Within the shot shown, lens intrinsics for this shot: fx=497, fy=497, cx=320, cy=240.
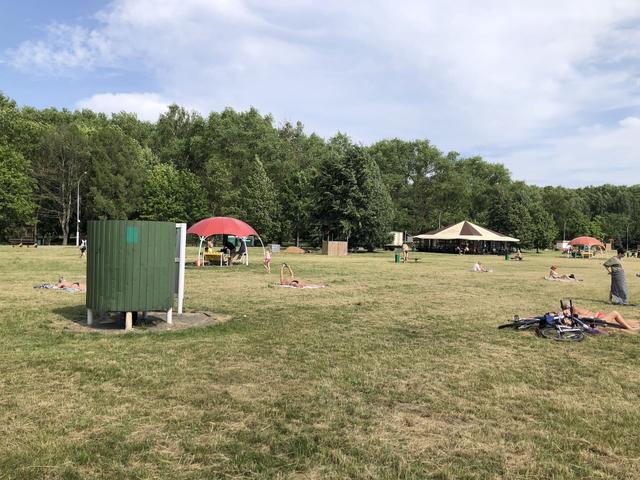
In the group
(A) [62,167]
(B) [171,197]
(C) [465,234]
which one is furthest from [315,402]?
(A) [62,167]

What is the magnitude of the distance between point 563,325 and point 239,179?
6449 centimetres

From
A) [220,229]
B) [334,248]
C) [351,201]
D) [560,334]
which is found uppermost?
[351,201]

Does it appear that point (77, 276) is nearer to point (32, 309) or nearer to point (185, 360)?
point (32, 309)

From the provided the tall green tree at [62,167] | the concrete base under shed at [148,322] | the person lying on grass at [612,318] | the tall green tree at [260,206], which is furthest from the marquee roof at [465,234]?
the concrete base under shed at [148,322]

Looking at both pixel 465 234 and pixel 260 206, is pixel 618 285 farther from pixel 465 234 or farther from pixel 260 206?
pixel 260 206

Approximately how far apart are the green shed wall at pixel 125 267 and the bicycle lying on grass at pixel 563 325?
20.3 ft

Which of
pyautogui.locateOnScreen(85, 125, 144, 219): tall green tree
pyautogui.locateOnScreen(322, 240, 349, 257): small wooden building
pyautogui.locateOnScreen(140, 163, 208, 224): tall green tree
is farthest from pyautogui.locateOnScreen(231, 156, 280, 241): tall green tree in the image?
pyautogui.locateOnScreen(322, 240, 349, 257): small wooden building

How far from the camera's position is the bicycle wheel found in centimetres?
819

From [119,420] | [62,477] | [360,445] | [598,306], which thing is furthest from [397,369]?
[598,306]

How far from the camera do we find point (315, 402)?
16.3 ft

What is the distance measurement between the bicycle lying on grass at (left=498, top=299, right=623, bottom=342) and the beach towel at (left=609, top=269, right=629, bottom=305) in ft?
16.1

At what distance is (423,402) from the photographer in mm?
5023

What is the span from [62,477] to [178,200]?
59821 millimetres

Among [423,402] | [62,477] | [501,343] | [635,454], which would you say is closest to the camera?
[62,477]
